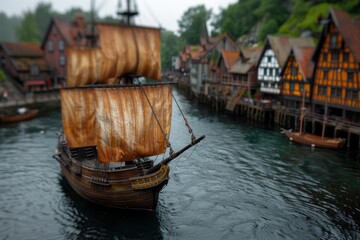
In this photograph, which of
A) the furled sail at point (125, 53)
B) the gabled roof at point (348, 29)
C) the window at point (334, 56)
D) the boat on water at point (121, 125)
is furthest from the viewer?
the window at point (334, 56)

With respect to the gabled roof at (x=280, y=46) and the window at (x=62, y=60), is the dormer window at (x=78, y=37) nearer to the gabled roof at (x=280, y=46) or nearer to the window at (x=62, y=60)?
the window at (x=62, y=60)

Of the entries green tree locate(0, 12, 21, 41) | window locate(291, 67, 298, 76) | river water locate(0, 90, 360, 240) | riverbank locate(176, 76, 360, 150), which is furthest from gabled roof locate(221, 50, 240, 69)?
green tree locate(0, 12, 21, 41)

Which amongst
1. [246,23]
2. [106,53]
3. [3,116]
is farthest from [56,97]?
[246,23]

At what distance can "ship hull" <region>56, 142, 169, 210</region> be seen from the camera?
22.9m

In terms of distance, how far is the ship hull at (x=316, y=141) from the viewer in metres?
38.5

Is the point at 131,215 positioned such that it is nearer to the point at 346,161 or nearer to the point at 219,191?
the point at 219,191

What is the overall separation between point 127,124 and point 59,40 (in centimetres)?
5476

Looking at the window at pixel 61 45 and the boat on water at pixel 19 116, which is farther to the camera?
the window at pixel 61 45

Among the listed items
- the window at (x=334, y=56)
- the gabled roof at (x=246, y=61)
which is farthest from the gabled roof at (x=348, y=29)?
the gabled roof at (x=246, y=61)

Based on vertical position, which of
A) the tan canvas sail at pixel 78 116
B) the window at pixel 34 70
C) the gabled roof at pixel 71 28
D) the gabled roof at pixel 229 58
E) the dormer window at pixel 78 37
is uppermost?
the gabled roof at pixel 71 28

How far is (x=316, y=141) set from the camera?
39.8 meters

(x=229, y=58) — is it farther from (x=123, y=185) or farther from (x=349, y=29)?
(x=123, y=185)

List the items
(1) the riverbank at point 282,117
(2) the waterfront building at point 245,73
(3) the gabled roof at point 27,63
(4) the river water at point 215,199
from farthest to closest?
1. (3) the gabled roof at point 27,63
2. (2) the waterfront building at point 245,73
3. (1) the riverbank at point 282,117
4. (4) the river water at point 215,199

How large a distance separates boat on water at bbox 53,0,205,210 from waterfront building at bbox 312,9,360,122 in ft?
82.6
